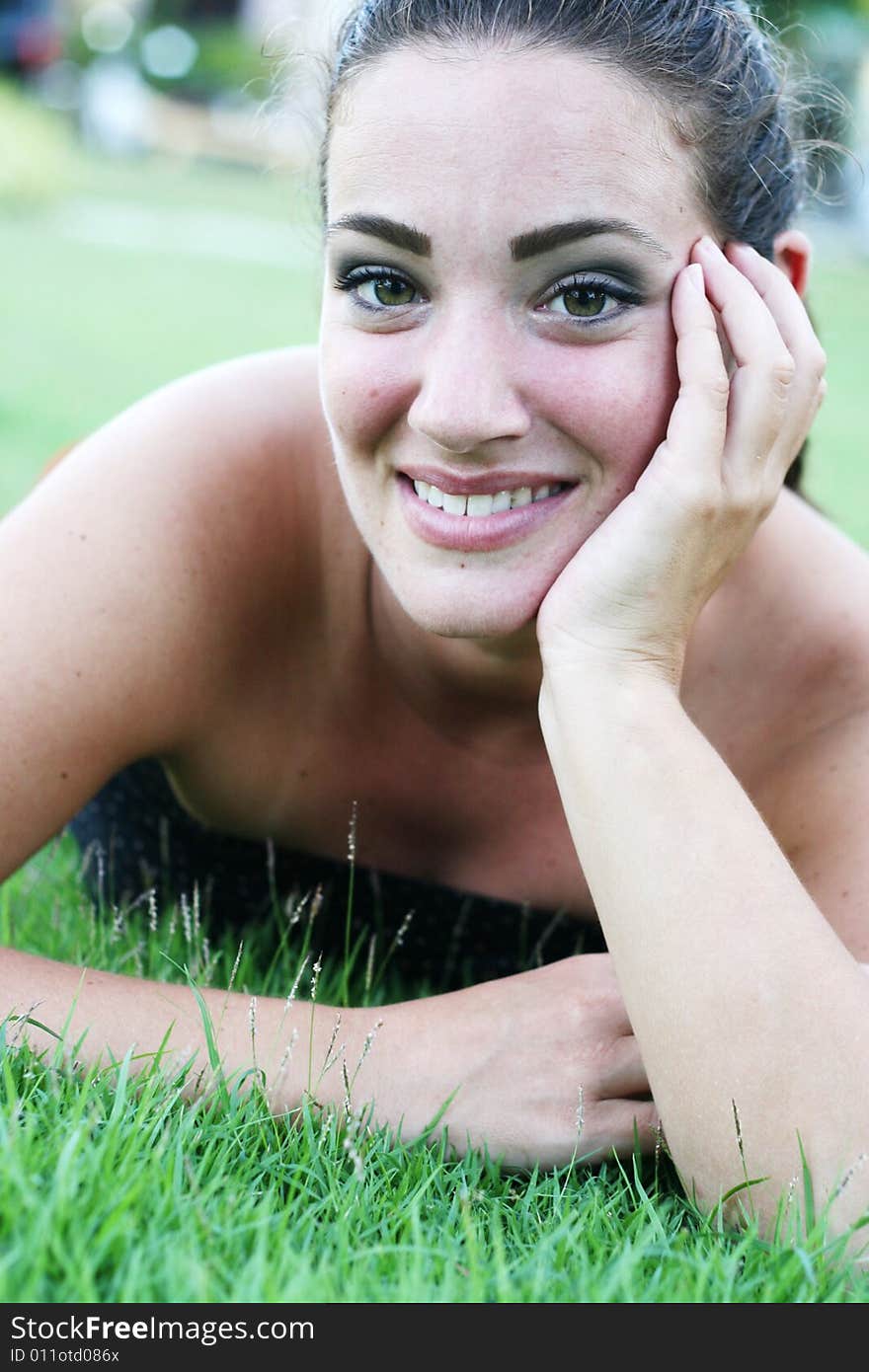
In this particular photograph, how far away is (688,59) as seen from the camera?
2.38 meters

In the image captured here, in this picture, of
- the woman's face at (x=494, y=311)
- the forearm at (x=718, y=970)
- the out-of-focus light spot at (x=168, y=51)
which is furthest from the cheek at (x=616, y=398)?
the out-of-focus light spot at (x=168, y=51)

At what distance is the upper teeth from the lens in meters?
2.34

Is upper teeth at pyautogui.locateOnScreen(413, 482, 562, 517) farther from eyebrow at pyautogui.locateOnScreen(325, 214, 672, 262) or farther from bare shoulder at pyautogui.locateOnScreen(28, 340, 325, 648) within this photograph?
bare shoulder at pyautogui.locateOnScreen(28, 340, 325, 648)

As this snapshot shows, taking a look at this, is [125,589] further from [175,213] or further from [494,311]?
[175,213]

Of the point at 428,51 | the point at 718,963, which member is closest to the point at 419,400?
the point at 428,51

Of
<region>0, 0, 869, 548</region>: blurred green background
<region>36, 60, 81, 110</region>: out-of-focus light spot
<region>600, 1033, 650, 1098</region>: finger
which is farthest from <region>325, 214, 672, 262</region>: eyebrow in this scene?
<region>36, 60, 81, 110</region>: out-of-focus light spot

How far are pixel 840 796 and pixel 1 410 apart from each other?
7419mm

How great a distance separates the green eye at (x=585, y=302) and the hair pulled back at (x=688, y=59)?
0.26 metres

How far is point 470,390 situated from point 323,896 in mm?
1232

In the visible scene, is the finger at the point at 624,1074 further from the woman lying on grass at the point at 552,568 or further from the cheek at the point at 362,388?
the cheek at the point at 362,388

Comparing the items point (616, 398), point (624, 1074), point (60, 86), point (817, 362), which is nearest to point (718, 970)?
point (624, 1074)

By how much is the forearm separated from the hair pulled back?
0.90 m

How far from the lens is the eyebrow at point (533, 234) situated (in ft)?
7.24
